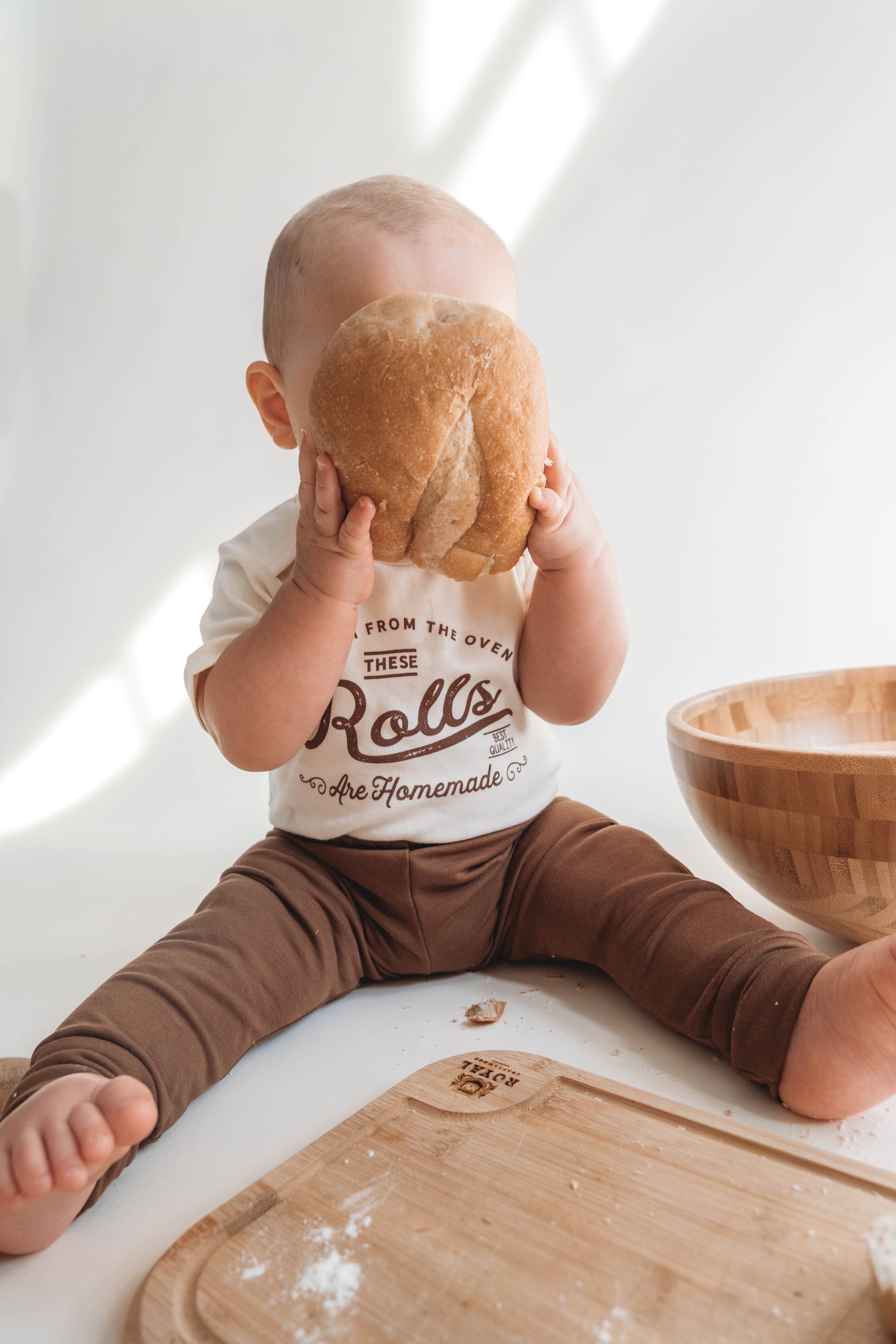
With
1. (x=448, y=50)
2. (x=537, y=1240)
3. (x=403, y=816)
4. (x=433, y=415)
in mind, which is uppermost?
(x=448, y=50)

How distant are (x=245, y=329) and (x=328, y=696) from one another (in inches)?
46.6

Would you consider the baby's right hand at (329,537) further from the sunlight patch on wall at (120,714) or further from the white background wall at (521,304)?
the sunlight patch on wall at (120,714)

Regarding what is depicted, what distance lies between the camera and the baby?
1.00 metres

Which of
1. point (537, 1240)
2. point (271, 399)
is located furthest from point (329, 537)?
point (537, 1240)

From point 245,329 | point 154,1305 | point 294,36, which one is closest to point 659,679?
point 245,329

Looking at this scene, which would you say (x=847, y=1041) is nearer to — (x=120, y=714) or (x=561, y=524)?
(x=561, y=524)

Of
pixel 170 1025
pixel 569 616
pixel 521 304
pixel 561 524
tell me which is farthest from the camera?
pixel 521 304

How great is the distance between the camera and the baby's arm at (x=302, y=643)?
1.06 metres

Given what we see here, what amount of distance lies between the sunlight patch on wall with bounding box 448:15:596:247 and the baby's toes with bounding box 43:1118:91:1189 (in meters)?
1.98

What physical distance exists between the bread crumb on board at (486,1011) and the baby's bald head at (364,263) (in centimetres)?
71

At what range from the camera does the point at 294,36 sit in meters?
2.17

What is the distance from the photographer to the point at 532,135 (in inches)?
90.2

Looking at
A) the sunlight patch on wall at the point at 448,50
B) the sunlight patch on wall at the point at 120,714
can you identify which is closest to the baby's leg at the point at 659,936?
the sunlight patch on wall at the point at 120,714

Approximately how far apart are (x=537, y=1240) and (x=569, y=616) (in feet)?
2.35
